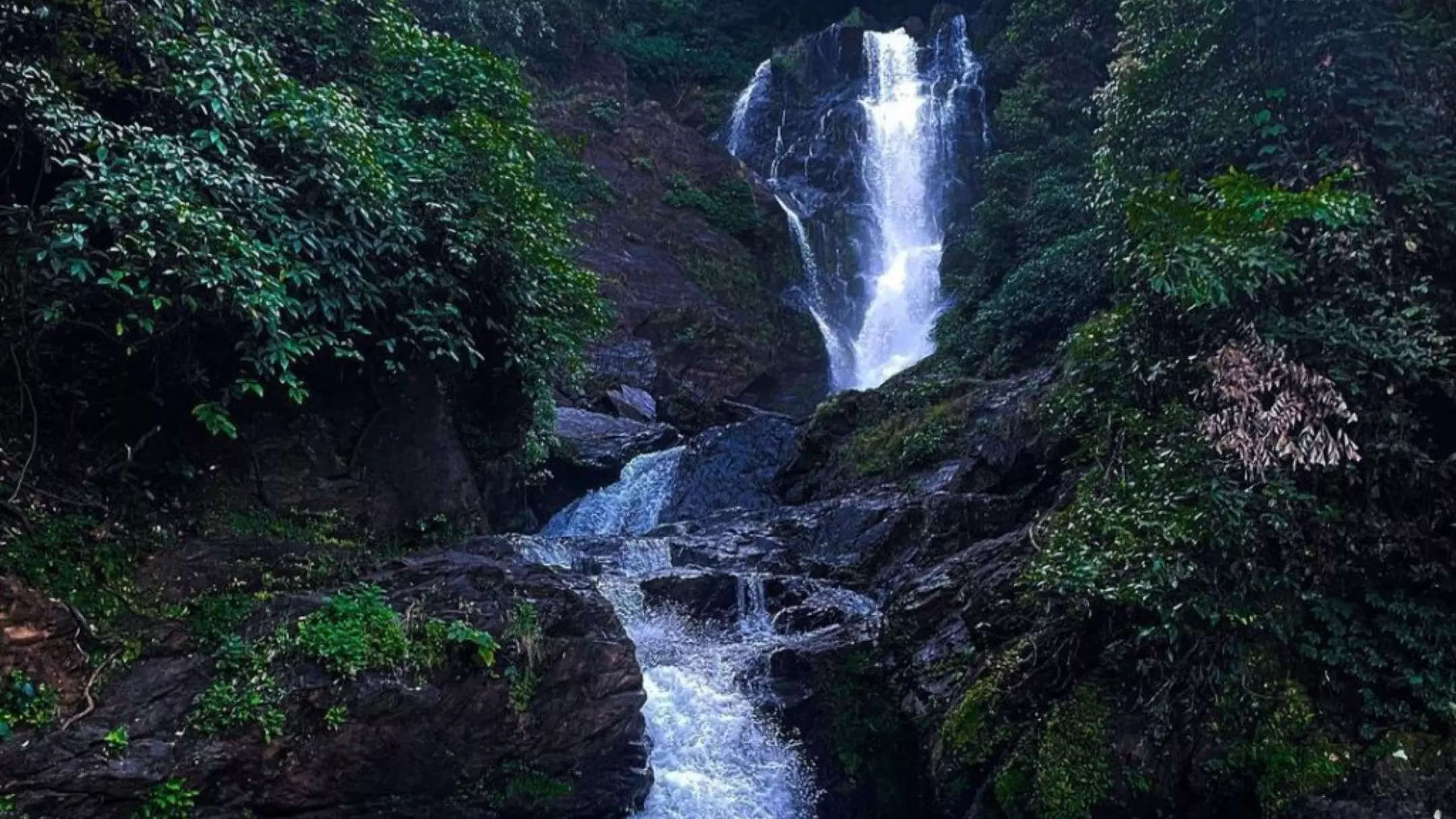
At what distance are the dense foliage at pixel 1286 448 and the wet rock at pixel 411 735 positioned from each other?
10.1 feet

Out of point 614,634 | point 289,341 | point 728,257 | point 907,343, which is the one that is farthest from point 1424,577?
point 728,257

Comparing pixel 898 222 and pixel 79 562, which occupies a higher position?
pixel 898 222

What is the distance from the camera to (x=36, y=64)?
253 inches

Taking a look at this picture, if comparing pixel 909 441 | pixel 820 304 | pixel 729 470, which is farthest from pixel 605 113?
pixel 909 441

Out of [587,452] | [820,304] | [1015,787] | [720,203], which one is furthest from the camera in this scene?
[720,203]

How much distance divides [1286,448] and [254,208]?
23.6ft

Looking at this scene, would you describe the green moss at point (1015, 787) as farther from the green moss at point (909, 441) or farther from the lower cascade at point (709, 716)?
the green moss at point (909, 441)

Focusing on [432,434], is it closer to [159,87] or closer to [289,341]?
[289,341]

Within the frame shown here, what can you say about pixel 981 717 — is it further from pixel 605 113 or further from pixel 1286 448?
pixel 605 113

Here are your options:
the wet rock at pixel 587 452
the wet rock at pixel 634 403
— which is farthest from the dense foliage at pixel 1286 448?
the wet rock at pixel 634 403

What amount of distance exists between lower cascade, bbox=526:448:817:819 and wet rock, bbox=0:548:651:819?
1.62 feet

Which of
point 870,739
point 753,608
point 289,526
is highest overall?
point 289,526

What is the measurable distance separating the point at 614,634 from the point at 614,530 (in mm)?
7675

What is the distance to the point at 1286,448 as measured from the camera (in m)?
5.98
